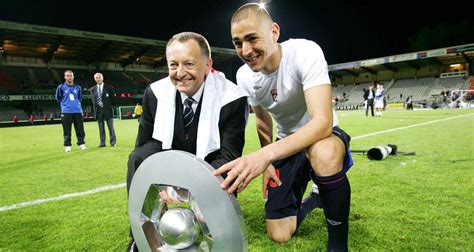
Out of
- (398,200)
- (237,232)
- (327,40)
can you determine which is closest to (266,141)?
(398,200)

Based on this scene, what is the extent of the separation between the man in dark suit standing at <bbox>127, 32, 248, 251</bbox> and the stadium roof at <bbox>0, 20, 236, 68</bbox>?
28.2 m

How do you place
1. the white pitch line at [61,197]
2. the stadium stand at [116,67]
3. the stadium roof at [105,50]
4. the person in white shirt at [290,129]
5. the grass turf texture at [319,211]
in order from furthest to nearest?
1. the stadium stand at [116,67]
2. the stadium roof at [105,50]
3. the white pitch line at [61,197]
4. the grass turf texture at [319,211]
5. the person in white shirt at [290,129]

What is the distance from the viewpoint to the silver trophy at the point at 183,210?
953mm

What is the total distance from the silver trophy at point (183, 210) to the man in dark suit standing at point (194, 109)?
46 centimetres

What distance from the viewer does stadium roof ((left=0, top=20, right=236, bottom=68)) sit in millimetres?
25203

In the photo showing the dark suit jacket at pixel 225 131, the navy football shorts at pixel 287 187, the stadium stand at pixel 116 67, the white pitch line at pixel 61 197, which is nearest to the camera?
the dark suit jacket at pixel 225 131

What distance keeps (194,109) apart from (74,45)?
105ft

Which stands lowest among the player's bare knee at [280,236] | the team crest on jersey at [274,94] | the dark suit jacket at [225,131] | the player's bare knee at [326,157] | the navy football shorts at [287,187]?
the player's bare knee at [280,236]

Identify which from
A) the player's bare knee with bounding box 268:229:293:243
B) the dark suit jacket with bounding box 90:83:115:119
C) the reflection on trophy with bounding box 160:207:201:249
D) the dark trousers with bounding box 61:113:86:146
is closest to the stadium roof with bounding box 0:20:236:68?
the dark suit jacket with bounding box 90:83:115:119

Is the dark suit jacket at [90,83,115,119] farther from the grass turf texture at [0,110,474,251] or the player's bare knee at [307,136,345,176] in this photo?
→ the player's bare knee at [307,136,345,176]

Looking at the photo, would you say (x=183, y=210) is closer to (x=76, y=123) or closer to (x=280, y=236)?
(x=280, y=236)

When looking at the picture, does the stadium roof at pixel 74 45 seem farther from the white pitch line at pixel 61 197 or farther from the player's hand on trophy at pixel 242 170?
the player's hand on trophy at pixel 242 170

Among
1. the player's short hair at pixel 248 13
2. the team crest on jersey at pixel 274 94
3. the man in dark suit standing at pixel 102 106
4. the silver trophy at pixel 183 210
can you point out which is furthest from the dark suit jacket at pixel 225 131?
the man in dark suit standing at pixel 102 106

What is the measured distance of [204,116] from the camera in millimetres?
1582
